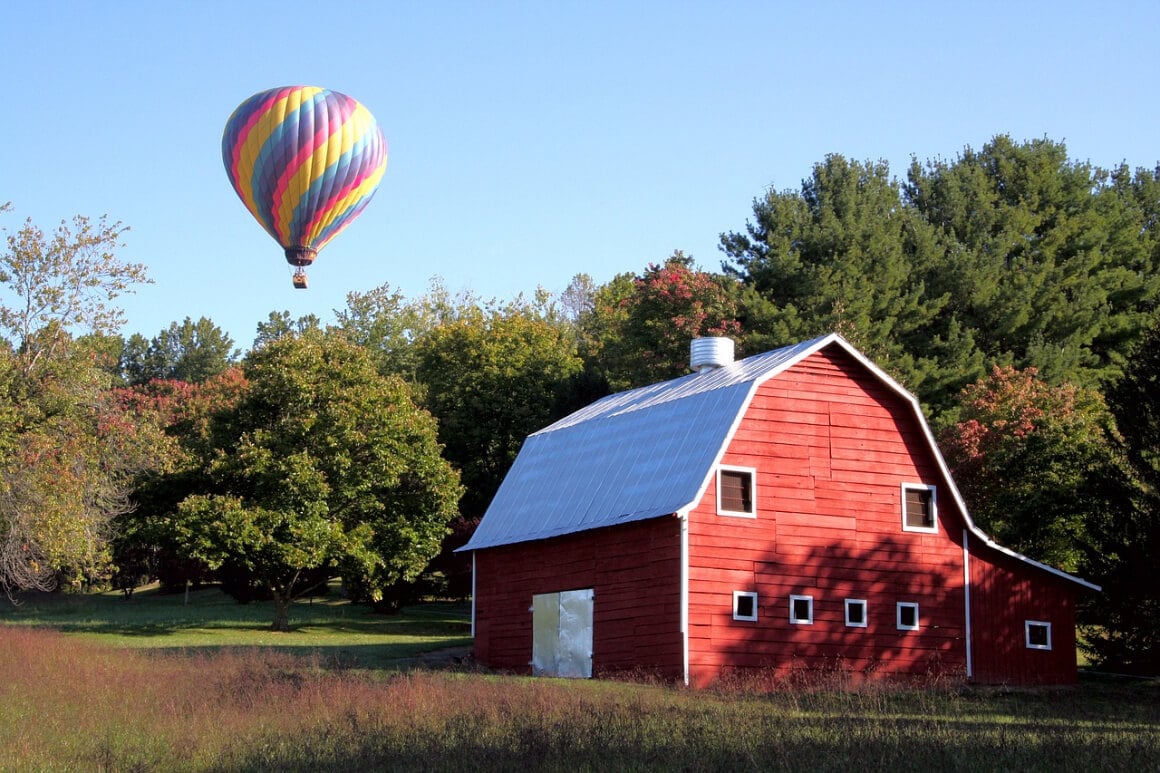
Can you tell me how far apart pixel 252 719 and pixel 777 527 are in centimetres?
1355

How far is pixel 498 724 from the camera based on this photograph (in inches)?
696

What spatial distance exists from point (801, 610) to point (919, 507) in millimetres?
3860

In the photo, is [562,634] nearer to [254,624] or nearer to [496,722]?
[496,722]

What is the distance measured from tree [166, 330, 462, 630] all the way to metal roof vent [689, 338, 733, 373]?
47.0 feet

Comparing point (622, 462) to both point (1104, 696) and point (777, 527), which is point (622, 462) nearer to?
point (777, 527)

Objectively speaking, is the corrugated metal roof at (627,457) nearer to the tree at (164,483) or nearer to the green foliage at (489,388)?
the tree at (164,483)

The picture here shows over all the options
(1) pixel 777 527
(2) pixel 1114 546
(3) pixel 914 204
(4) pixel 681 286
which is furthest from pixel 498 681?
(3) pixel 914 204

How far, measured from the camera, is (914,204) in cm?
7162

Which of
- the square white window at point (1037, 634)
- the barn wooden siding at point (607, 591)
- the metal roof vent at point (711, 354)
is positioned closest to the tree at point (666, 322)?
the metal roof vent at point (711, 354)

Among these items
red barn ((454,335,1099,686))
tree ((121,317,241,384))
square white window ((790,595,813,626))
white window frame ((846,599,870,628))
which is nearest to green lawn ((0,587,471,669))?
red barn ((454,335,1099,686))

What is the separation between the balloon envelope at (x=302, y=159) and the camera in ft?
128

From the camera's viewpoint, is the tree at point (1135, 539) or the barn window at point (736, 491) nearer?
the barn window at point (736, 491)

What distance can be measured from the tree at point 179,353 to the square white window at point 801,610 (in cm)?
9827

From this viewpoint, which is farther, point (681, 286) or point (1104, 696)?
point (681, 286)
